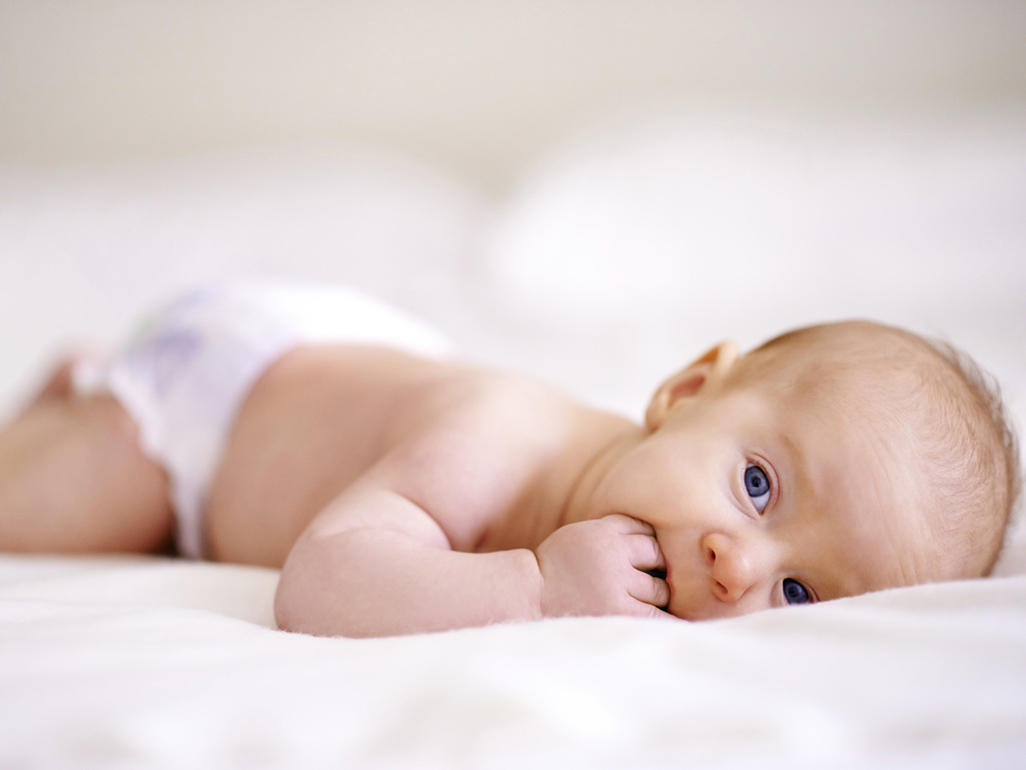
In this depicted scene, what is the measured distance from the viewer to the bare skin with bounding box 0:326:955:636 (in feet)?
2.49

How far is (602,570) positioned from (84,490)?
83 cm

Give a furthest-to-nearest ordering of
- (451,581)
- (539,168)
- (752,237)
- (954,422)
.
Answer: (539,168)
(752,237)
(954,422)
(451,581)

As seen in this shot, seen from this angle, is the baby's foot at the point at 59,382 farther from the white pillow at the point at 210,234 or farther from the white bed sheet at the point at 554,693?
the white bed sheet at the point at 554,693

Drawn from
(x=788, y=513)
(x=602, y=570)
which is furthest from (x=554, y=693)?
(x=788, y=513)

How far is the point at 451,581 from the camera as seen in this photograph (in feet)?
2.46

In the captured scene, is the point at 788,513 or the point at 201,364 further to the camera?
the point at 201,364

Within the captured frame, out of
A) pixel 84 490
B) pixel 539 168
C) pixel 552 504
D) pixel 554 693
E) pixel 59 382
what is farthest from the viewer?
pixel 539 168

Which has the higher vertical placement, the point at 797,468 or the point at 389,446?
the point at 797,468

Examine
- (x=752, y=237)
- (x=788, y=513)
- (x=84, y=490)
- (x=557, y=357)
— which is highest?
(x=752, y=237)

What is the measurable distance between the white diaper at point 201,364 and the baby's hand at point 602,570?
0.66 m

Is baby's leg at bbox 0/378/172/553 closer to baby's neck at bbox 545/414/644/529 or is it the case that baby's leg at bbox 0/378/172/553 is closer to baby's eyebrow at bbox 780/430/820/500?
baby's neck at bbox 545/414/644/529

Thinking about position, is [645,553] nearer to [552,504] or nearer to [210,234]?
[552,504]

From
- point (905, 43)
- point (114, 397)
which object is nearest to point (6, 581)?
point (114, 397)

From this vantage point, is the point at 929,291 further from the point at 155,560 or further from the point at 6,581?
the point at 6,581
